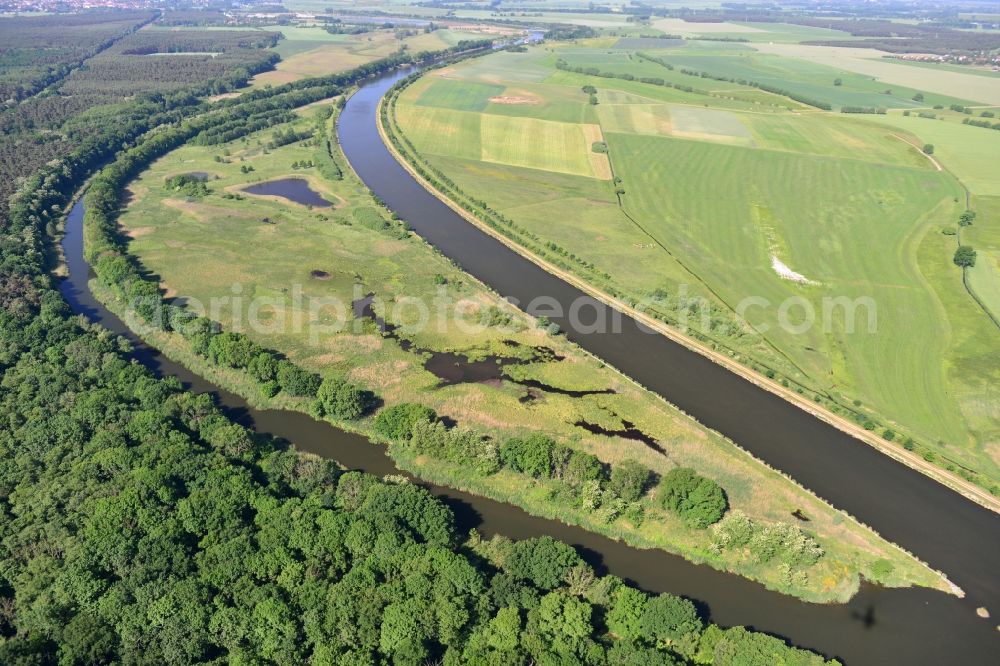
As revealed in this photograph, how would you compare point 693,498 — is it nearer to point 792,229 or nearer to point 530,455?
point 530,455

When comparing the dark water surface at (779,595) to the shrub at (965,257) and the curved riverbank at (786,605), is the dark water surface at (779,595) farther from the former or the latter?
the shrub at (965,257)

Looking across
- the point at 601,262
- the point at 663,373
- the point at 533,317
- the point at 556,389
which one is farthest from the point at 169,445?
the point at 601,262

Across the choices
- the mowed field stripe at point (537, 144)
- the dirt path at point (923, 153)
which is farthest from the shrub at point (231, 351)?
the dirt path at point (923, 153)

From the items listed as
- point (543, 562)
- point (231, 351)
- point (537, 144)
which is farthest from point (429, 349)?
point (537, 144)

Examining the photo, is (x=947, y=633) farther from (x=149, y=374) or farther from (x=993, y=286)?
(x=149, y=374)

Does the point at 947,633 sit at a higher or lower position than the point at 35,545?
lower
